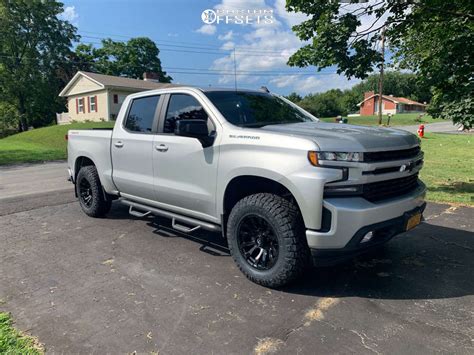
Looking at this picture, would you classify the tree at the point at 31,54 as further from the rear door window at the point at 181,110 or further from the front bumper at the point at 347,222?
the front bumper at the point at 347,222

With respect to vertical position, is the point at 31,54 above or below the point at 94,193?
above

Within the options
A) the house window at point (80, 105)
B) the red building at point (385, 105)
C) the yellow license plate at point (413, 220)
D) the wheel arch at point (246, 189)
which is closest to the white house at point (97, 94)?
the house window at point (80, 105)

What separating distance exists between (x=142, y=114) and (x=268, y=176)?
7.94 feet

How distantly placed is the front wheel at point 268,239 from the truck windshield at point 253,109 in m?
0.97

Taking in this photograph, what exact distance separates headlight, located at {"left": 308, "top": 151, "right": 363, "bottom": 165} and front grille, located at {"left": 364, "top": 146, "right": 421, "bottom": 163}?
0.10m

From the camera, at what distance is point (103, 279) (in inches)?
156

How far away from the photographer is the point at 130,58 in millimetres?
61812

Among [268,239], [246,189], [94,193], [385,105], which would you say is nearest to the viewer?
[268,239]

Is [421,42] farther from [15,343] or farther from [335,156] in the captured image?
[15,343]

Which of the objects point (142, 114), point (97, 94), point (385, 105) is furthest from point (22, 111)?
point (385, 105)

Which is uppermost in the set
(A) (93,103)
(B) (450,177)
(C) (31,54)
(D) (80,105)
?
(C) (31,54)

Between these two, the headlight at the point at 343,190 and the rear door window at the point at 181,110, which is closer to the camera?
the headlight at the point at 343,190

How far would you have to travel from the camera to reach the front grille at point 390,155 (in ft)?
10.8

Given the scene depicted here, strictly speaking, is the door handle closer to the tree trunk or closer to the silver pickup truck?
the silver pickup truck
